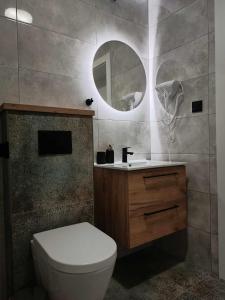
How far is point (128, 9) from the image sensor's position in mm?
1965

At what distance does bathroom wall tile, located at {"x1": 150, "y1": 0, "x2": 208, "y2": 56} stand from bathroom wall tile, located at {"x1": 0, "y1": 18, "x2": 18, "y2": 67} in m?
1.26

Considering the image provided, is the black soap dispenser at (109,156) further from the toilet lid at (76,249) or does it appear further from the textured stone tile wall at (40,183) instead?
the toilet lid at (76,249)

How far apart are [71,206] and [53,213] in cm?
13

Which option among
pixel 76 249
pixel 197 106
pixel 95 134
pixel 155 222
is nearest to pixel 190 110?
pixel 197 106

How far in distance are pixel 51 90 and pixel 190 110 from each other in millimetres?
1104

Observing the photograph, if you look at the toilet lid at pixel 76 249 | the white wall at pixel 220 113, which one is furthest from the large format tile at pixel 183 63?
the toilet lid at pixel 76 249

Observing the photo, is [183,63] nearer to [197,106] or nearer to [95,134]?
[197,106]

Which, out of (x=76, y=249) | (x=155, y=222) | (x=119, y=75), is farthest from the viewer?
(x=119, y=75)

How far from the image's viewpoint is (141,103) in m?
2.06

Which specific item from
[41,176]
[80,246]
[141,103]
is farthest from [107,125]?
[80,246]

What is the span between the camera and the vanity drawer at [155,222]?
1.38m

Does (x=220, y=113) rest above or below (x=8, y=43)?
below

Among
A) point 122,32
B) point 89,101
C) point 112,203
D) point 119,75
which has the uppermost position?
point 122,32

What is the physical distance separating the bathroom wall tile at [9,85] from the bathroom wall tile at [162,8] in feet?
4.62
